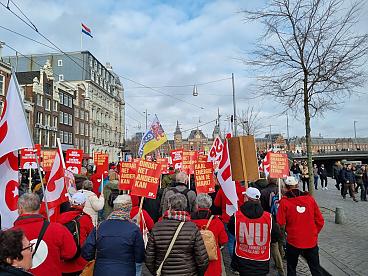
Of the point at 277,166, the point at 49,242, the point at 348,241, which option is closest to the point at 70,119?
the point at 277,166

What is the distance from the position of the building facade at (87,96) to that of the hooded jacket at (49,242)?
5086 cm

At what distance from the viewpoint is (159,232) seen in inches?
142

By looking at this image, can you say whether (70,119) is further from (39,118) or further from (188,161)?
(188,161)

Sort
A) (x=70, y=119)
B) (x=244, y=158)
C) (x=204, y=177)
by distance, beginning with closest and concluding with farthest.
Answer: (x=244, y=158), (x=204, y=177), (x=70, y=119)

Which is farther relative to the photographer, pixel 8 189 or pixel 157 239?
pixel 8 189

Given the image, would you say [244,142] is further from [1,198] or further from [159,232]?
[1,198]

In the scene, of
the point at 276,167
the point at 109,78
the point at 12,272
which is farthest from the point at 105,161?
the point at 109,78

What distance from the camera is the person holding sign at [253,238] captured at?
452cm

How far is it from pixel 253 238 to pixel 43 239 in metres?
2.60

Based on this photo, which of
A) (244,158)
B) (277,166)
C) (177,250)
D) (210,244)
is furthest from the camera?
(277,166)

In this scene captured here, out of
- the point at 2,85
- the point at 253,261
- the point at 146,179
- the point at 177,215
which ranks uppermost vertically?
the point at 2,85

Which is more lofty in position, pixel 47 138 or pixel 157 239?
pixel 47 138

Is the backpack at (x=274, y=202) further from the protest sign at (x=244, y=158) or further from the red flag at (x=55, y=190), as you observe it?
the red flag at (x=55, y=190)

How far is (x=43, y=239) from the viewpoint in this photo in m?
3.42
